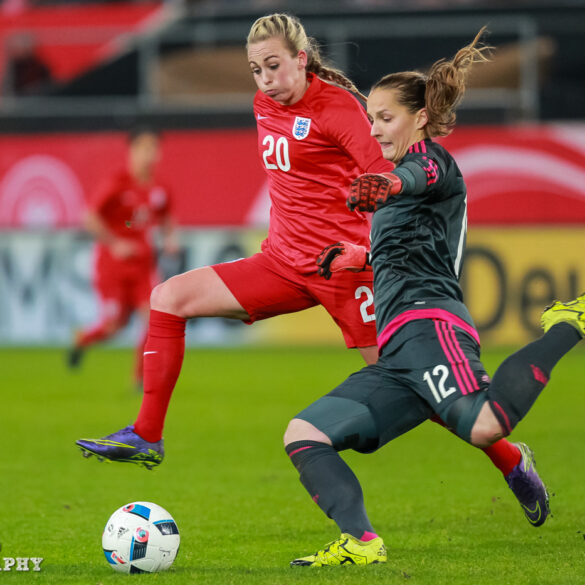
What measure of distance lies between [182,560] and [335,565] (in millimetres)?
755

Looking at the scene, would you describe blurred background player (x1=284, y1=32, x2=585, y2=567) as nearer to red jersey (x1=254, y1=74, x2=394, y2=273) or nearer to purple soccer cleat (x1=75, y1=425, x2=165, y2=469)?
red jersey (x1=254, y1=74, x2=394, y2=273)

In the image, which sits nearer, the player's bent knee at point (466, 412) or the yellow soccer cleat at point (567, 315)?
the player's bent knee at point (466, 412)

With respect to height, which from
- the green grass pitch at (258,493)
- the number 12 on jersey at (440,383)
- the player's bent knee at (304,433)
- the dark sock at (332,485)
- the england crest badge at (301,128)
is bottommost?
the green grass pitch at (258,493)

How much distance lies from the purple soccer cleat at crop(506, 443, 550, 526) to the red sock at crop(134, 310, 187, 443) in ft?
5.46

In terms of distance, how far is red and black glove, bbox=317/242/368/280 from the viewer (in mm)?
4844

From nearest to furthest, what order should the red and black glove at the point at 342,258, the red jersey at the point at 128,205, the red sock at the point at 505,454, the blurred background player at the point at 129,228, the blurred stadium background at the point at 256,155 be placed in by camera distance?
the red and black glove at the point at 342,258 → the red sock at the point at 505,454 → the blurred background player at the point at 129,228 → the red jersey at the point at 128,205 → the blurred stadium background at the point at 256,155

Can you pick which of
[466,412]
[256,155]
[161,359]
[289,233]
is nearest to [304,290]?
[289,233]

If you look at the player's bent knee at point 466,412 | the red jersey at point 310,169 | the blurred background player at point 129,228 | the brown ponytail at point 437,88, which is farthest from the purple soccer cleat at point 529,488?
the blurred background player at point 129,228

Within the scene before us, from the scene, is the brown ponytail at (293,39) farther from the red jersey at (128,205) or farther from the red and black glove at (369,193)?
the red jersey at (128,205)

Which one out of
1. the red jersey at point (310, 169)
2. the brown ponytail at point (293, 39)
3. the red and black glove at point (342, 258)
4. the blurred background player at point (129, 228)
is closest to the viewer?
the red and black glove at point (342, 258)

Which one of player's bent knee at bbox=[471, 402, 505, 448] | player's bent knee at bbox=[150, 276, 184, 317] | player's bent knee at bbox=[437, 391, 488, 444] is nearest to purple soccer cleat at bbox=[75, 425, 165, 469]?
player's bent knee at bbox=[150, 276, 184, 317]

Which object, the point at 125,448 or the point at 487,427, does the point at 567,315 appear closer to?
the point at 487,427

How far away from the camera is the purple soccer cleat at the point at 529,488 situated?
5242mm

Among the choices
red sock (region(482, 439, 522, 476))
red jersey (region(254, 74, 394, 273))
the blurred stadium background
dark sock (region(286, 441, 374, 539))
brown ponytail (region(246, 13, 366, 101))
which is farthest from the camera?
the blurred stadium background
